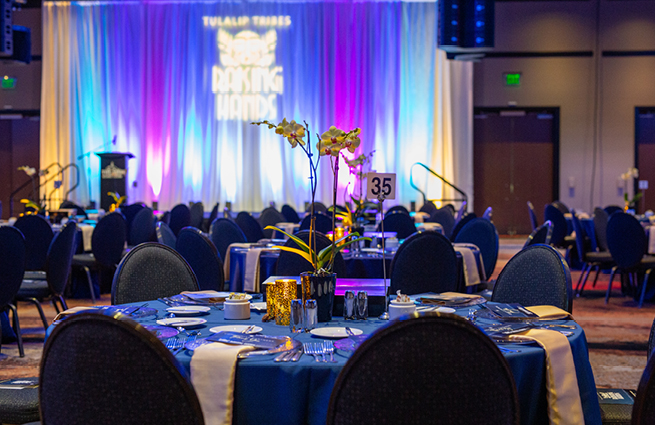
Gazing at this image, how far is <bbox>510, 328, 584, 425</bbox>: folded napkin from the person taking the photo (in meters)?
1.56

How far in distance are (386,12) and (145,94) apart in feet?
17.7

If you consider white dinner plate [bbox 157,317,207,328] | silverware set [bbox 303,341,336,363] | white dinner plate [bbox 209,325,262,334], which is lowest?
white dinner plate [bbox 209,325,262,334]

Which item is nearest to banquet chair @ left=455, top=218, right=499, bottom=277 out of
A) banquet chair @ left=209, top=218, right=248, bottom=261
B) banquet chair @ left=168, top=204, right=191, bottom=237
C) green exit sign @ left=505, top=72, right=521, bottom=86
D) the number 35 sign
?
banquet chair @ left=209, top=218, right=248, bottom=261

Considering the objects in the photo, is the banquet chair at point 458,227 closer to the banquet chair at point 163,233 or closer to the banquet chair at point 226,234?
the banquet chair at point 226,234

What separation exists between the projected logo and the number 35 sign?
10.6 metres

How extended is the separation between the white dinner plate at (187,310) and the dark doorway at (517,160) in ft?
36.9

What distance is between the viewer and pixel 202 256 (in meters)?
3.81

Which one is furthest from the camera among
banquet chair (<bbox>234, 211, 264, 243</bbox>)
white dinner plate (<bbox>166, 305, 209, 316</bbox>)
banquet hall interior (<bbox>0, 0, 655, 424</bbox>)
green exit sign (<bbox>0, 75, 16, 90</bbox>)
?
green exit sign (<bbox>0, 75, 16, 90</bbox>)

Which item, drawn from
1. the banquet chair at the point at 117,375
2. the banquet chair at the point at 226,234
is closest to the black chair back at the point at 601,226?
the banquet chair at the point at 226,234

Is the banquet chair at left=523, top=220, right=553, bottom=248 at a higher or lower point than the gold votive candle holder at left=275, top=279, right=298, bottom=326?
higher

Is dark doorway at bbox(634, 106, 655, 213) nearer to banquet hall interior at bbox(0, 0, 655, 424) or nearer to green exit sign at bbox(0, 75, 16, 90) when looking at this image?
banquet hall interior at bbox(0, 0, 655, 424)

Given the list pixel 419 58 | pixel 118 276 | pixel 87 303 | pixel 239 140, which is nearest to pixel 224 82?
pixel 239 140

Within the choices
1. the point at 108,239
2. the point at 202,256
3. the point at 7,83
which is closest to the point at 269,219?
the point at 108,239

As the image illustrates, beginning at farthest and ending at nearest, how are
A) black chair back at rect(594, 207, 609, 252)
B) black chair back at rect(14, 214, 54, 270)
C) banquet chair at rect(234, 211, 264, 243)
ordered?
black chair back at rect(594, 207, 609, 252) → banquet chair at rect(234, 211, 264, 243) → black chair back at rect(14, 214, 54, 270)
